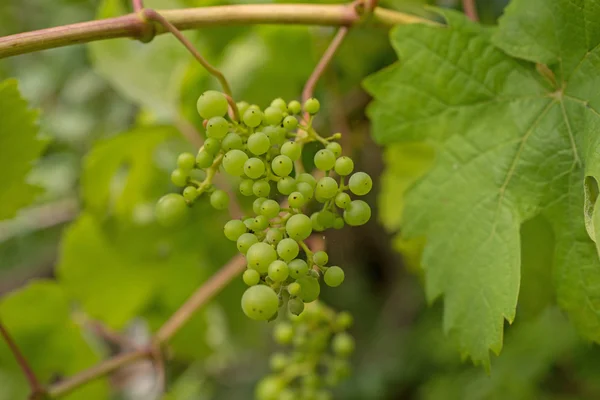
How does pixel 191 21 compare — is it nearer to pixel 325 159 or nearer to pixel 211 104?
pixel 211 104

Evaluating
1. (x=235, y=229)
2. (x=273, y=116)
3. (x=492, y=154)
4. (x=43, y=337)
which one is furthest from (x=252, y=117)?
(x=43, y=337)

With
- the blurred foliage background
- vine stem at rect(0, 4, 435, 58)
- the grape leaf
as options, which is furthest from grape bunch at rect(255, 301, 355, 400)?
vine stem at rect(0, 4, 435, 58)

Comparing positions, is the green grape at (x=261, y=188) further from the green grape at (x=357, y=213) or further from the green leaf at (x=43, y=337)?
the green leaf at (x=43, y=337)

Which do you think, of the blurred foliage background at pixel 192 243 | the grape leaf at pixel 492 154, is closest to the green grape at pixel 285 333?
the blurred foliage background at pixel 192 243

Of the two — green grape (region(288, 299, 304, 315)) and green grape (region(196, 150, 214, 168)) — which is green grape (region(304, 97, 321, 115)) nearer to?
green grape (region(196, 150, 214, 168))

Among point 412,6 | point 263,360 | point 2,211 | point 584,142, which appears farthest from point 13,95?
point 263,360
